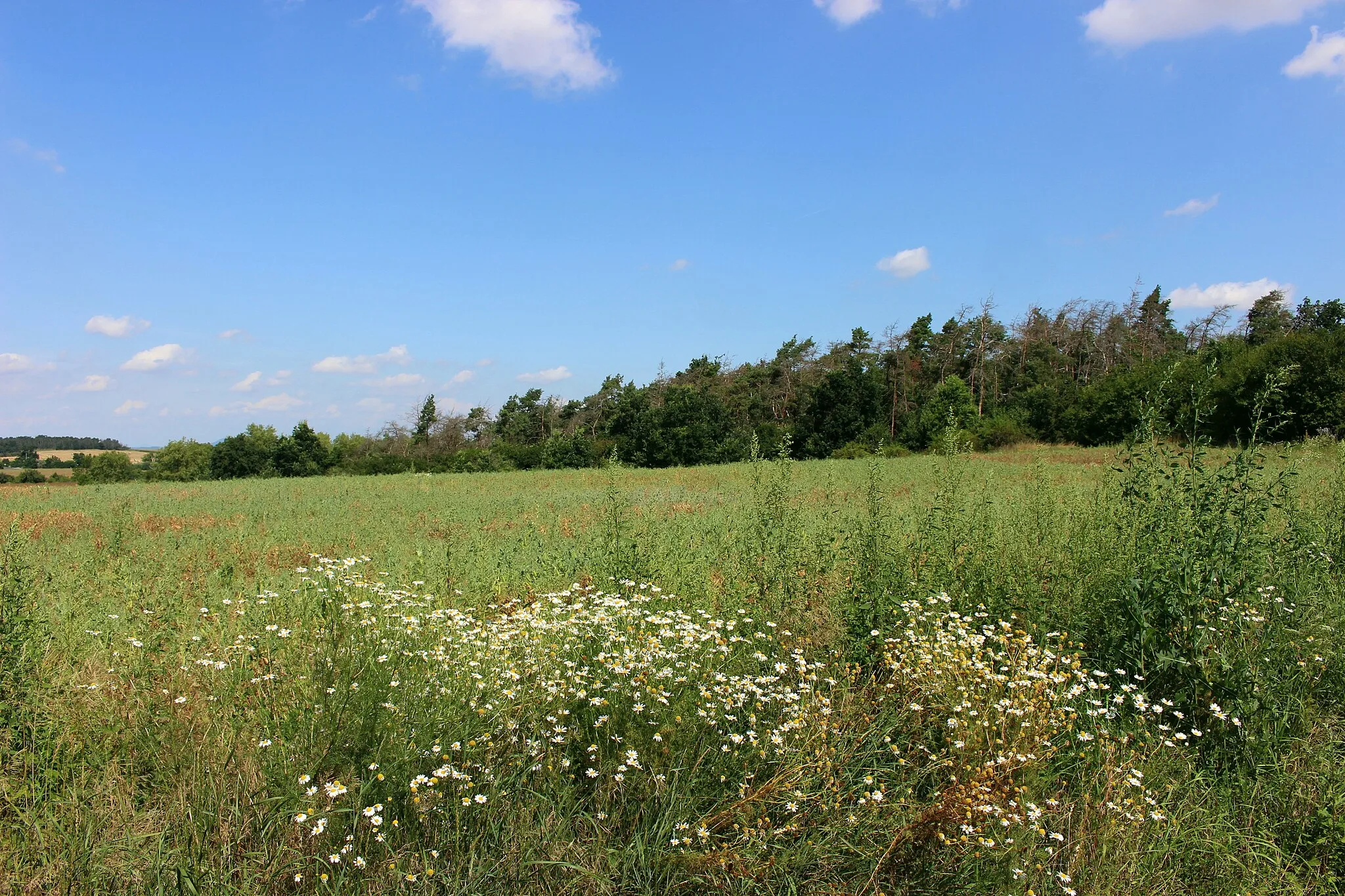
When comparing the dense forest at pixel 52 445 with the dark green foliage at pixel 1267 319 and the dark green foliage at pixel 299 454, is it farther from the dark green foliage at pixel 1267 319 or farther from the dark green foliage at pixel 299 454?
the dark green foliage at pixel 1267 319

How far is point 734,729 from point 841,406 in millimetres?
51447

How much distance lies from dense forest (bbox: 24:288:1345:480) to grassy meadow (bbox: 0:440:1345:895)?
36288mm

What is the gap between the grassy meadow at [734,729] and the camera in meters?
3.09

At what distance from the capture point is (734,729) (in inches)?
151

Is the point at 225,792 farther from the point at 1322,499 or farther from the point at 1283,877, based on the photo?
the point at 1322,499

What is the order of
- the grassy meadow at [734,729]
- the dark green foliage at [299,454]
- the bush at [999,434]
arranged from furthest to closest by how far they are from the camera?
the dark green foliage at [299,454] < the bush at [999,434] < the grassy meadow at [734,729]

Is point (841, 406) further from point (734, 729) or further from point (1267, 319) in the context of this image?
point (734, 729)

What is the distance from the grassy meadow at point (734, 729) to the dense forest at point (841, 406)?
36288 mm

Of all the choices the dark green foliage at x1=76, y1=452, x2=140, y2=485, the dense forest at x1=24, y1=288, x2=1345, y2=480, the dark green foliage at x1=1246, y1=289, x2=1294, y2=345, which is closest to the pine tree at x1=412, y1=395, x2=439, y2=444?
the dense forest at x1=24, y1=288, x2=1345, y2=480

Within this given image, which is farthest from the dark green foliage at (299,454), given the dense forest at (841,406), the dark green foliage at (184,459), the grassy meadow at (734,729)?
the grassy meadow at (734,729)

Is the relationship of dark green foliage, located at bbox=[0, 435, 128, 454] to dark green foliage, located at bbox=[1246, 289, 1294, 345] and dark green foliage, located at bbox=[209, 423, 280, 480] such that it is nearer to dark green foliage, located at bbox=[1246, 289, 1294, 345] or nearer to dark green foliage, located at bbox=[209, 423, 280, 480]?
dark green foliage, located at bbox=[209, 423, 280, 480]

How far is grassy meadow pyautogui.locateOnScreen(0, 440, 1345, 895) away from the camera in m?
3.09

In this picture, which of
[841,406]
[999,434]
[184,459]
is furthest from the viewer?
[184,459]

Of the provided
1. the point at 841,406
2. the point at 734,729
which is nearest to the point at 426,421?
the point at 841,406
